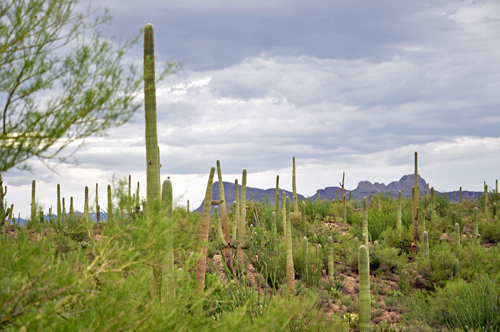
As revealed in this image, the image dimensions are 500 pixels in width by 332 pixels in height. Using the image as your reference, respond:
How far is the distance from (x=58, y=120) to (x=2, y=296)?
4.59 feet

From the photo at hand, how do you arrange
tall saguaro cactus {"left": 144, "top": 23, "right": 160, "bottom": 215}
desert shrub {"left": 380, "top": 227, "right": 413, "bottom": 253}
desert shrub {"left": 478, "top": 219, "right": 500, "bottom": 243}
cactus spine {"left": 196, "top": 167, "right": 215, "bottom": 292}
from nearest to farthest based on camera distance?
tall saguaro cactus {"left": 144, "top": 23, "right": 160, "bottom": 215} → cactus spine {"left": 196, "top": 167, "right": 215, "bottom": 292} → desert shrub {"left": 380, "top": 227, "right": 413, "bottom": 253} → desert shrub {"left": 478, "top": 219, "right": 500, "bottom": 243}

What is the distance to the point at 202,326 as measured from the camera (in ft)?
13.2

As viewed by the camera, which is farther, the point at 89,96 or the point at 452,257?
the point at 452,257

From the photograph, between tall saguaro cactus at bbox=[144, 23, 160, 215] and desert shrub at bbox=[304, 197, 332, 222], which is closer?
tall saguaro cactus at bbox=[144, 23, 160, 215]

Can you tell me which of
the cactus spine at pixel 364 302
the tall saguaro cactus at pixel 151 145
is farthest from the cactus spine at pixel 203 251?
the cactus spine at pixel 364 302

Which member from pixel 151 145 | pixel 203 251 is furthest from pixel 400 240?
pixel 151 145

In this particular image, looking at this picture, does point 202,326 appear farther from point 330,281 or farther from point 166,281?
point 330,281

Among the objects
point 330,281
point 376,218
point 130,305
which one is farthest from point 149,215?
point 376,218

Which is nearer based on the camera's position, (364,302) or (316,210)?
(364,302)

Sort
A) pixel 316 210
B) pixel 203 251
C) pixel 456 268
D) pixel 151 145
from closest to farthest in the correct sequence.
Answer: pixel 151 145 → pixel 203 251 → pixel 456 268 → pixel 316 210

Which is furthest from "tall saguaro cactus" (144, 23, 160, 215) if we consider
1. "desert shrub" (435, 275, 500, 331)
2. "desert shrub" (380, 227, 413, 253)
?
"desert shrub" (380, 227, 413, 253)

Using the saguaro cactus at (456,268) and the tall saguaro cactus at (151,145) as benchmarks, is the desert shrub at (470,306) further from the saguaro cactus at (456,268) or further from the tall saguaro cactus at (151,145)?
the tall saguaro cactus at (151,145)

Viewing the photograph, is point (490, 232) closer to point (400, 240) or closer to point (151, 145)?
point (400, 240)

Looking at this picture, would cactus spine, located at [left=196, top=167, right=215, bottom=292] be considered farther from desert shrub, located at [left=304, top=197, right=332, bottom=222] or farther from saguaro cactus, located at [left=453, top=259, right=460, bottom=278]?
desert shrub, located at [left=304, top=197, right=332, bottom=222]
